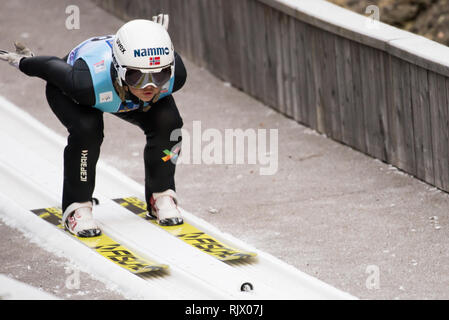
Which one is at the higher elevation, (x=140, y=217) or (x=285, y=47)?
(x=285, y=47)

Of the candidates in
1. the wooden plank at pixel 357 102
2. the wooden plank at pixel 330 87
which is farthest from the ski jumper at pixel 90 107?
the wooden plank at pixel 330 87

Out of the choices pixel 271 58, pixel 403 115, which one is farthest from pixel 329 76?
pixel 403 115

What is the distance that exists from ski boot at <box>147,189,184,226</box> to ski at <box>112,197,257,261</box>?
4cm

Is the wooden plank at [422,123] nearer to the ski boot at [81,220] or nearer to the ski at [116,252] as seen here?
the ski at [116,252]

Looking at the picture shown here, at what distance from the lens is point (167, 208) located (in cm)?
726

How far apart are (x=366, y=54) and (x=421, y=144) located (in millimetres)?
1000

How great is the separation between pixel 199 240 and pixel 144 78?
136cm

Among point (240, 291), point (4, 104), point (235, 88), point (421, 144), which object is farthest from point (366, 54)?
point (4, 104)

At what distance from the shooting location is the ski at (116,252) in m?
6.47

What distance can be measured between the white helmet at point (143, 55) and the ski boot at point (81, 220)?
1131 mm

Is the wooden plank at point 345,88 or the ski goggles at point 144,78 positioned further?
the wooden plank at point 345,88

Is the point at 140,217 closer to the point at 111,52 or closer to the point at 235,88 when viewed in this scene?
the point at 111,52

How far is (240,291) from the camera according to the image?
6.16 meters

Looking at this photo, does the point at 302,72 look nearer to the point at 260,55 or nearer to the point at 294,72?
the point at 294,72
